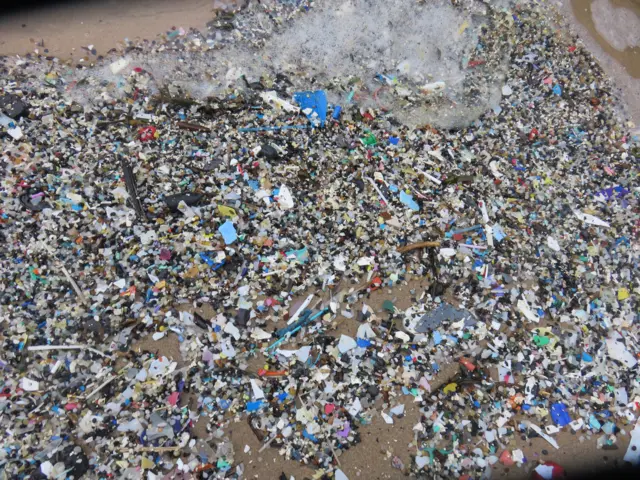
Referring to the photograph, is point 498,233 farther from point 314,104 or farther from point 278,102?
point 278,102

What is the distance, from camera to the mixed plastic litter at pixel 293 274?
7.90 feet

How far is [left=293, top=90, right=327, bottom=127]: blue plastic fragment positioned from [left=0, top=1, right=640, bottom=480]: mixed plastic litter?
2cm

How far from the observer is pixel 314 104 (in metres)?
3.36

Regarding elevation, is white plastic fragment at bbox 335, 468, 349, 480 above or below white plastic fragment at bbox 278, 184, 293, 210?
below

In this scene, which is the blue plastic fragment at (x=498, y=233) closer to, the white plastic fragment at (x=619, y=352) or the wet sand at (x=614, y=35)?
the white plastic fragment at (x=619, y=352)

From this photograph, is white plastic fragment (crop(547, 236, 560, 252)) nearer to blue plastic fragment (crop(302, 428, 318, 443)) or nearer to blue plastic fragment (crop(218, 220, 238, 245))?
blue plastic fragment (crop(302, 428, 318, 443))

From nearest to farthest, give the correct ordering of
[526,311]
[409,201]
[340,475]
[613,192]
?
[340,475]
[526,311]
[409,201]
[613,192]

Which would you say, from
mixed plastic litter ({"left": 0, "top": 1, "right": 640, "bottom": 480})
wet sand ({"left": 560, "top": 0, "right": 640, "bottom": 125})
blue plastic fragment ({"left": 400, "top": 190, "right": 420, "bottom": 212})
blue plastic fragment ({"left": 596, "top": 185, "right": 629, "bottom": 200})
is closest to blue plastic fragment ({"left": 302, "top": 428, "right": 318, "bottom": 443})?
mixed plastic litter ({"left": 0, "top": 1, "right": 640, "bottom": 480})

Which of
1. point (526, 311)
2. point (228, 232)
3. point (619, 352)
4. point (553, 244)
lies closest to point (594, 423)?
point (619, 352)

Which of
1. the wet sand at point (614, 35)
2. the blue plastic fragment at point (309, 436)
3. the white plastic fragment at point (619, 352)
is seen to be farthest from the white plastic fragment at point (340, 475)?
the wet sand at point (614, 35)

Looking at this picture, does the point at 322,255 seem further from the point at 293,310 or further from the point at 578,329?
the point at 578,329

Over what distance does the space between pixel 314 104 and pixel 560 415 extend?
2.88 m

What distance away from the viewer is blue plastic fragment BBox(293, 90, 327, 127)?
330 cm

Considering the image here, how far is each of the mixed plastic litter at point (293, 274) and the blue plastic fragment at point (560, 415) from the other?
0.01m
